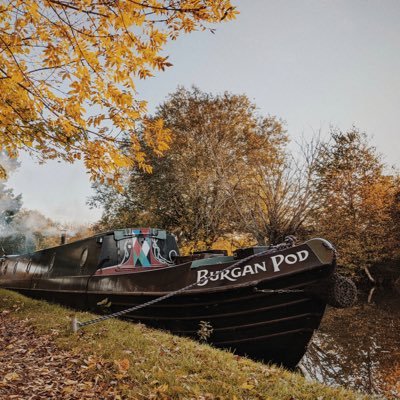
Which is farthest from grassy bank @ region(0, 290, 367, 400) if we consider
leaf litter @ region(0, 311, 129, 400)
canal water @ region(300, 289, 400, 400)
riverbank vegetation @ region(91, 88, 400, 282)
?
riverbank vegetation @ region(91, 88, 400, 282)

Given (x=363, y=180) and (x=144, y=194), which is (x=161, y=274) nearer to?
(x=144, y=194)

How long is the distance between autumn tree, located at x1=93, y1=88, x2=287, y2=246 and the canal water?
885cm

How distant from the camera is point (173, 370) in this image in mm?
3676

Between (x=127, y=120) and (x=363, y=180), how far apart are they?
66.4ft

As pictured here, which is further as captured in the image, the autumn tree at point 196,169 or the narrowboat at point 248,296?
the autumn tree at point 196,169

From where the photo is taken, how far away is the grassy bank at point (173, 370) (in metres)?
3.21

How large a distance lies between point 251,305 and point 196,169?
1405cm

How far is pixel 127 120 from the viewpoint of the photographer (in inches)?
185

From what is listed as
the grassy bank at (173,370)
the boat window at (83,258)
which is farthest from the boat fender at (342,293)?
the boat window at (83,258)

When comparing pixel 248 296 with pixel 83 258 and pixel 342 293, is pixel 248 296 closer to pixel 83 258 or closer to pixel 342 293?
pixel 342 293

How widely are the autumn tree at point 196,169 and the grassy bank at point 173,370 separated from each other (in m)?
13.1

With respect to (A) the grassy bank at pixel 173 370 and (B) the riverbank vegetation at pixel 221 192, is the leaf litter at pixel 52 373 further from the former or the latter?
(B) the riverbank vegetation at pixel 221 192

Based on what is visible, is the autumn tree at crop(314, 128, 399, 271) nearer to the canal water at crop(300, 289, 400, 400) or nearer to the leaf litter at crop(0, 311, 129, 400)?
the canal water at crop(300, 289, 400, 400)

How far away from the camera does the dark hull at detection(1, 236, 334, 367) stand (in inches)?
204
